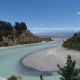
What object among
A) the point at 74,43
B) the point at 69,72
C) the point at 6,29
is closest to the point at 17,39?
the point at 6,29

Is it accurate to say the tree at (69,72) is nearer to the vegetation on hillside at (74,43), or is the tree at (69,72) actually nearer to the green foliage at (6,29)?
the vegetation on hillside at (74,43)

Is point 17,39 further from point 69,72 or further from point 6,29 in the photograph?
point 69,72

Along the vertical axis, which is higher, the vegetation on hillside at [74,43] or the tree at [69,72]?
the tree at [69,72]

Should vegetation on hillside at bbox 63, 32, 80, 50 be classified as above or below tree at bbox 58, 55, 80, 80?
below

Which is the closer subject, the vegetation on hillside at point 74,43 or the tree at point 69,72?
the tree at point 69,72

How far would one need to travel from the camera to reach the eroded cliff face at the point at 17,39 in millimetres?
97188

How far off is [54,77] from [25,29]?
299ft

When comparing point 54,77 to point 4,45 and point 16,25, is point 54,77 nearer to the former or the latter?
point 4,45

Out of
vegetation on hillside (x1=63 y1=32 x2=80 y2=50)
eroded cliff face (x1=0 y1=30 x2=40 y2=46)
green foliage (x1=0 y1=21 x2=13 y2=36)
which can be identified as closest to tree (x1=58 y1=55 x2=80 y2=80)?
vegetation on hillside (x1=63 y1=32 x2=80 y2=50)

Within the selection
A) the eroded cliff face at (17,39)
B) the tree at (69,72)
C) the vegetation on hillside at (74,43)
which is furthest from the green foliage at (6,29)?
the tree at (69,72)

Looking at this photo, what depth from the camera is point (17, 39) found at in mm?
109625

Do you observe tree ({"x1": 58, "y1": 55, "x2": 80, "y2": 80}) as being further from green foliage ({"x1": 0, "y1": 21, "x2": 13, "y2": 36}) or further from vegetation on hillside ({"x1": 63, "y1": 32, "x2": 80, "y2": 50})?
green foliage ({"x1": 0, "y1": 21, "x2": 13, "y2": 36})

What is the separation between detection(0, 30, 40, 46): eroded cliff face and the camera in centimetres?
9719

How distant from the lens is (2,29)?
337 feet
